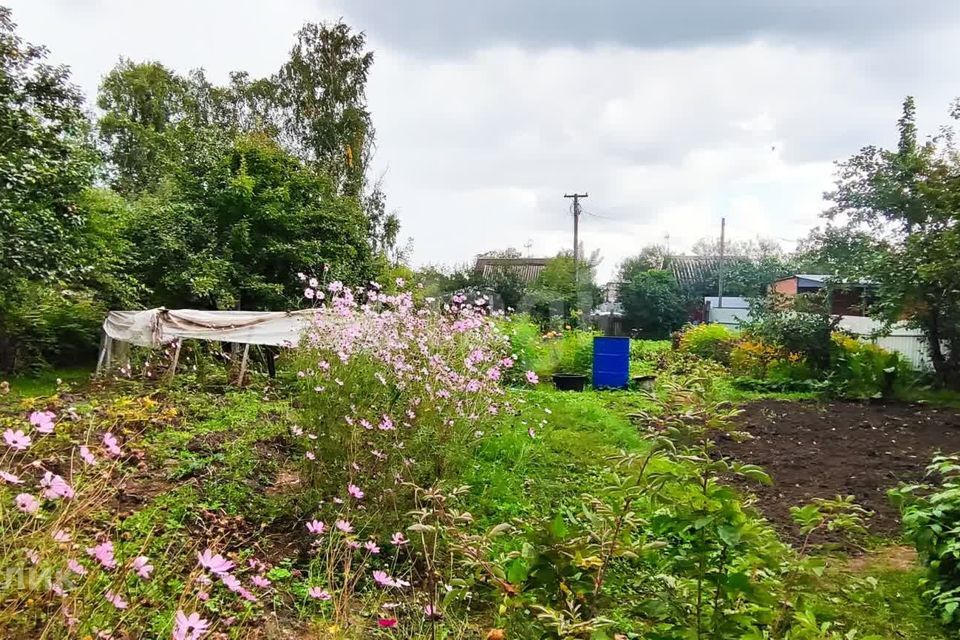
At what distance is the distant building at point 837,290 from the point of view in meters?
10.1

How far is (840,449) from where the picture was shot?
5223 mm

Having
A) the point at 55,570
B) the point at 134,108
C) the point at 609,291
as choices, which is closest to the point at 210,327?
the point at 55,570

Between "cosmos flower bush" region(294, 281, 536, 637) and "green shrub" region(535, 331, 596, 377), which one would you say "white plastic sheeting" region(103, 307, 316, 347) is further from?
"green shrub" region(535, 331, 596, 377)

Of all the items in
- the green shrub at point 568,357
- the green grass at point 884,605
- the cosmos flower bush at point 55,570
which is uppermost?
the cosmos flower bush at point 55,570

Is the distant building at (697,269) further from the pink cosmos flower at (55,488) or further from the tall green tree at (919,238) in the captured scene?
the pink cosmos flower at (55,488)

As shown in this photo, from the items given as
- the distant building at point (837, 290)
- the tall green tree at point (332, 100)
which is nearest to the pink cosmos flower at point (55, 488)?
the distant building at point (837, 290)

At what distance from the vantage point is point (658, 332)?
68.4ft

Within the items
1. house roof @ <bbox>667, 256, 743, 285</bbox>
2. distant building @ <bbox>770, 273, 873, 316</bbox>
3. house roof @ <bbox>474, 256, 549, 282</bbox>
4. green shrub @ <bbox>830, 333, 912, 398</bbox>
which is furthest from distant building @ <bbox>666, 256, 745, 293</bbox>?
green shrub @ <bbox>830, 333, 912, 398</bbox>

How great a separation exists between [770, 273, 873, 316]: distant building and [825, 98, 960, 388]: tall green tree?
640 mm

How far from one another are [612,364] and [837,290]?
5084mm

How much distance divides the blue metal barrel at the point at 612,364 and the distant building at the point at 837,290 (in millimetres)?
3848

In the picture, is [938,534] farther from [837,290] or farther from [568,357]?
[837,290]

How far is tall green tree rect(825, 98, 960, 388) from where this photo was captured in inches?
320

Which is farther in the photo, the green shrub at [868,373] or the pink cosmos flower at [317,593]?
the green shrub at [868,373]
